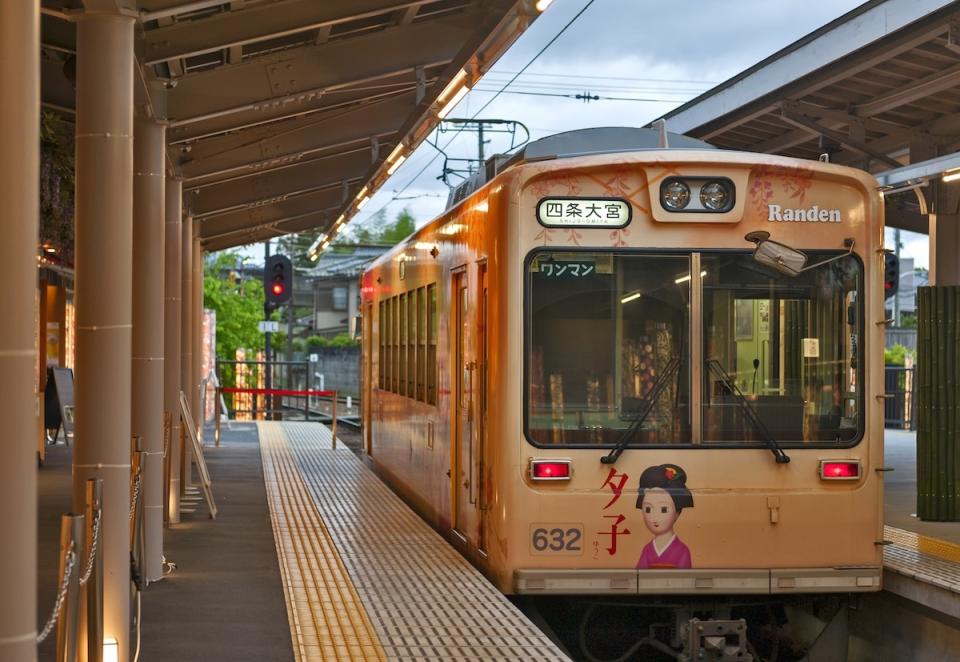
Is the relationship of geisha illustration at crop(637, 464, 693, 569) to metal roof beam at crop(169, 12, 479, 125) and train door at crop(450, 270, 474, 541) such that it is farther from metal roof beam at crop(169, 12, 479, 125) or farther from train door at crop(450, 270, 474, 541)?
metal roof beam at crop(169, 12, 479, 125)

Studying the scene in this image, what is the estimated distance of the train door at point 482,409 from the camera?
8227 millimetres

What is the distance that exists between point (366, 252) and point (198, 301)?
62.0m

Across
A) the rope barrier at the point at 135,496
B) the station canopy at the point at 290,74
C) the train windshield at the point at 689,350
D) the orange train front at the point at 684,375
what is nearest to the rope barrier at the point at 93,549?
the rope barrier at the point at 135,496

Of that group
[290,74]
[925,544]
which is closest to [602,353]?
[925,544]

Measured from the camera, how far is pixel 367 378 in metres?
17.9

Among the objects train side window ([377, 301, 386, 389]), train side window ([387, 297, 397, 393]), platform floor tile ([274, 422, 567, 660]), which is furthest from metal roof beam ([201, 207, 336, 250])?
platform floor tile ([274, 422, 567, 660])

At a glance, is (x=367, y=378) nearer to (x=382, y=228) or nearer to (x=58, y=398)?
(x=58, y=398)

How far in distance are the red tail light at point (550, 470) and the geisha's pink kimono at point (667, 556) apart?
23.8 inches

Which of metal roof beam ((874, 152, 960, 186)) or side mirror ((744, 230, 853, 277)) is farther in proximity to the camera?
metal roof beam ((874, 152, 960, 186))

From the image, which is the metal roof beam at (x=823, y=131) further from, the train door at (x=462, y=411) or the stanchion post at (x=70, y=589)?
the stanchion post at (x=70, y=589)

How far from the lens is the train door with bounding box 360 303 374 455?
1734 cm

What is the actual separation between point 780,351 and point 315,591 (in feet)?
10.0

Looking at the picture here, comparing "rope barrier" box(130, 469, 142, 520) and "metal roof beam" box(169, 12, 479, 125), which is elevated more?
"metal roof beam" box(169, 12, 479, 125)

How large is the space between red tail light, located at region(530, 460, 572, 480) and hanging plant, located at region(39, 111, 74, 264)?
4.57m
